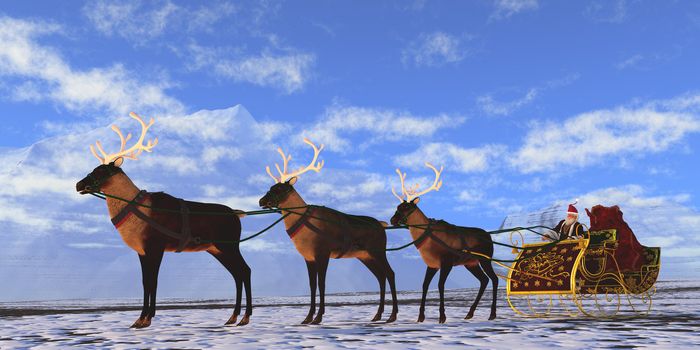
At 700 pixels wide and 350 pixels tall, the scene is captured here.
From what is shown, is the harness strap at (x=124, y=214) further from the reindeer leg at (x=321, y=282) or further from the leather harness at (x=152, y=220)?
the reindeer leg at (x=321, y=282)

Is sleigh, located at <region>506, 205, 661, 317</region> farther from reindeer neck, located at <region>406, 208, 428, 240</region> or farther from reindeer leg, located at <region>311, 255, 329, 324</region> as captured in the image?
reindeer leg, located at <region>311, 255, 329, 324</region>

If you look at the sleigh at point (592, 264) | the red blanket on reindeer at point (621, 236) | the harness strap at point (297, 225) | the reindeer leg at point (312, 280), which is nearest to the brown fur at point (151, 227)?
the harness strap at point (297, 225)

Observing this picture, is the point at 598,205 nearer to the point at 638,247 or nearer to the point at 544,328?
the point at 638,247

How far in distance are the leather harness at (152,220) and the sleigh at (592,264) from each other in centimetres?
580

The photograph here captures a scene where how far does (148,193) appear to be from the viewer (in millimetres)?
9820

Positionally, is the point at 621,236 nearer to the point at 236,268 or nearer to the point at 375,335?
the point at 375,335

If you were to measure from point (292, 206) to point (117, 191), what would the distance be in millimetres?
2702

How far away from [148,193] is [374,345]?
4.52 metres

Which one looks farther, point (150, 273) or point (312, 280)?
point (312, 280)

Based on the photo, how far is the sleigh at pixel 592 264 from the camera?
450 inches

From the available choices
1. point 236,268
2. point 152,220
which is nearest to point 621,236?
point 236,268

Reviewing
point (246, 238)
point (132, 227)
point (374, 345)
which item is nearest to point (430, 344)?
point (374, 345)

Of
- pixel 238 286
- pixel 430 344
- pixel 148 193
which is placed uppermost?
pixel 148 193

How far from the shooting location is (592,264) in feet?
38.2
